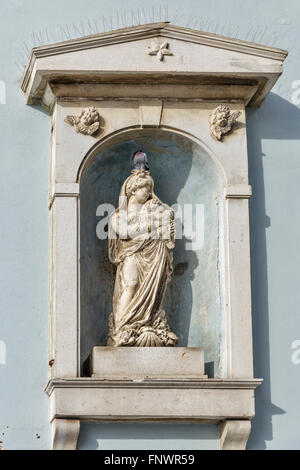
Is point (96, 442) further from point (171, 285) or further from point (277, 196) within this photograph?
point (277, 196)

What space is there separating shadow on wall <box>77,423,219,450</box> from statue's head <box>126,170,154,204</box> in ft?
5.15

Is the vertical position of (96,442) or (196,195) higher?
(196,195)

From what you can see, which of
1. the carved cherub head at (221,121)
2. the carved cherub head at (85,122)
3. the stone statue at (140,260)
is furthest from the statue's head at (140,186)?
the carved cherub head at (221,121)

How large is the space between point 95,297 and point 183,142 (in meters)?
1.22

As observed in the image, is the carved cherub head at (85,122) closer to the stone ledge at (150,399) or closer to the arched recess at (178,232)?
the arched recess at (178,232)

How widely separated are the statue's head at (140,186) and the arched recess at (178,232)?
0.20 meters

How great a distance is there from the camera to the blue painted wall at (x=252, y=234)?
1138 cm

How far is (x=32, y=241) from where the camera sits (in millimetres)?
11695

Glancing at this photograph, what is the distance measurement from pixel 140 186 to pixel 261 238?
89cm

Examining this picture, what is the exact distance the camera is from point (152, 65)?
38.2 ft

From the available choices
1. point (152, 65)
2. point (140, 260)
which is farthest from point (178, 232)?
point (152, 65)

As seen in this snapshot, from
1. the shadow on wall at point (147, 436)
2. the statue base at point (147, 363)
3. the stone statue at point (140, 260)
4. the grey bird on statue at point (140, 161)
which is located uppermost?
the grey bird on statue at point (140, 161)

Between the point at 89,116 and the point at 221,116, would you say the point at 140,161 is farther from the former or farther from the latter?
the point at 221,116
